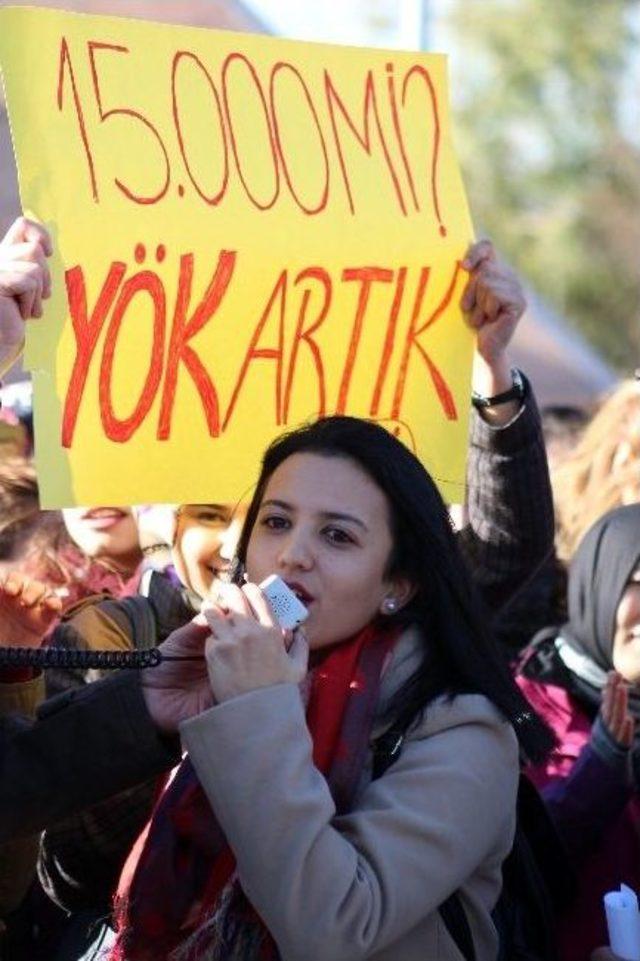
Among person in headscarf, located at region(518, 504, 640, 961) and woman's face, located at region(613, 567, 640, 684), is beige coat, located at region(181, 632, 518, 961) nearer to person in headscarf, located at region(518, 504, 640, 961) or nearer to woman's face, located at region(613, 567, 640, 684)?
person in headscarf, located at region(518, 504, 640, 961)

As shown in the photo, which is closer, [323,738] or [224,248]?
[323,738]

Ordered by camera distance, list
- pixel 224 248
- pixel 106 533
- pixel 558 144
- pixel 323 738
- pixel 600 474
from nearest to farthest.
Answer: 1. pixel 323 738
2. pixel 224 248
3. pixel 106 533
4. pixel 600 474
5. pixel 558 144

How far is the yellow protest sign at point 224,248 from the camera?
9.02 feet

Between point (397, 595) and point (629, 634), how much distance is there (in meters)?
0.96

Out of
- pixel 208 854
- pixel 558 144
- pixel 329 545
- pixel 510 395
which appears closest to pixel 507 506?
pixel 510 395

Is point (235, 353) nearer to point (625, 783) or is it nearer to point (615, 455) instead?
point (625, 783)

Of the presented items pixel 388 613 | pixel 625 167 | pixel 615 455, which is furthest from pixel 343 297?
pixel 625 167

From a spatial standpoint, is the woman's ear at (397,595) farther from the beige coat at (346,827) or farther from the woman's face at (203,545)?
the woman's face at (203,545)

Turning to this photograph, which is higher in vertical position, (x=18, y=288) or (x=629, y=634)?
(x=18, y=288)

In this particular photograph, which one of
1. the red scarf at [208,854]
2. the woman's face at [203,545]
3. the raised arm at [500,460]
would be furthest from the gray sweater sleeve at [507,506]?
the red scarf at [208,854]

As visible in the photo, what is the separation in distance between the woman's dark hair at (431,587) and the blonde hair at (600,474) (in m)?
1.69

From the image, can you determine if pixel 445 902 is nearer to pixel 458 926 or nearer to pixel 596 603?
pixel 458 926

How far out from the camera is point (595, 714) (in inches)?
134

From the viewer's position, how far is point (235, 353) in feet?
9.59
